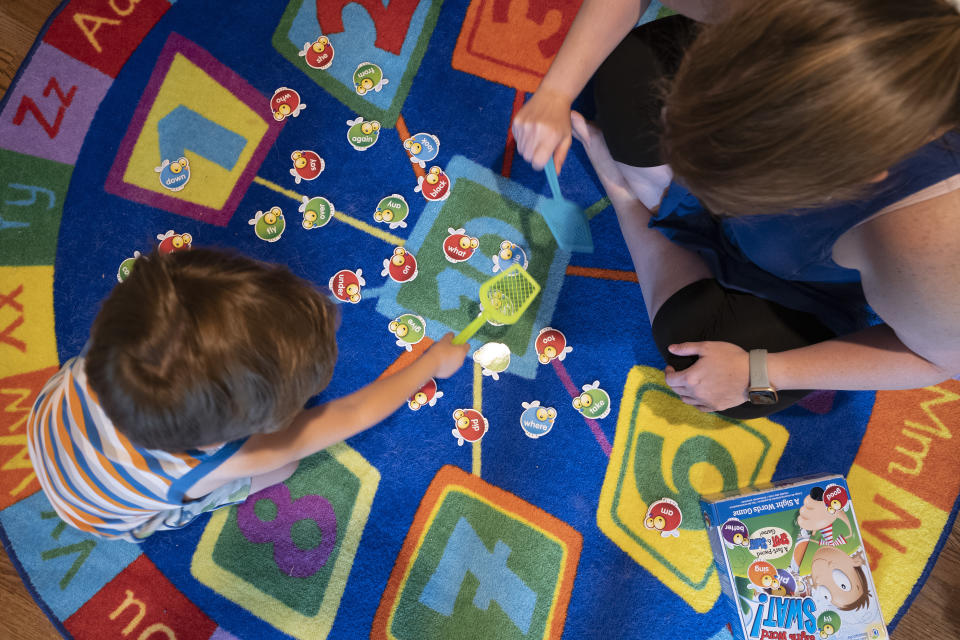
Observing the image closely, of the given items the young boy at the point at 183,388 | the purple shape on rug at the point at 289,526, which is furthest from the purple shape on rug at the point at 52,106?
the purple shape on rug at the point at 289,526

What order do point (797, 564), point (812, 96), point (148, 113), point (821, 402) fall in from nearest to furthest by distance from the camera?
point (812, 96) → point (797, 564) → point (821, 402) → point (148, 113)

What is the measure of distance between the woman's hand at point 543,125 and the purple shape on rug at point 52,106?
2.56 ft

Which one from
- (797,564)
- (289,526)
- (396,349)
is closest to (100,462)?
(289,526)

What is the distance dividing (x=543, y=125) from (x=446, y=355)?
0.35 m

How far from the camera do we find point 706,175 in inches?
22.0

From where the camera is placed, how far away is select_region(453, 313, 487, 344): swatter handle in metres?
0.96

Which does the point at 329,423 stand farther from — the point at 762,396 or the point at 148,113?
the point at 148,113

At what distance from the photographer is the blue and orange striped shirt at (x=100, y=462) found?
0.74 metres

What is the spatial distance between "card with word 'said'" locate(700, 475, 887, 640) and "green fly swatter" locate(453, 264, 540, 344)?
0.41 m

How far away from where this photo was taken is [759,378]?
82 centimetres

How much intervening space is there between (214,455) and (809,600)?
0.82 m

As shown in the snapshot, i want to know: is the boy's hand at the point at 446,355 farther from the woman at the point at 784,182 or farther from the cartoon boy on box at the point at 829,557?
the cartoon boy on box at the point at 829,557

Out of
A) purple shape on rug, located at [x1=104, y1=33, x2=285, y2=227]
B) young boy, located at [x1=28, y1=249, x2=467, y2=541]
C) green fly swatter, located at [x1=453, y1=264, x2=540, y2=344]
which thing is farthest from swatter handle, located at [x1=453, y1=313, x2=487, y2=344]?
purple shape on rug, located at [x1=104, y1=33, x2=285, y2=227]

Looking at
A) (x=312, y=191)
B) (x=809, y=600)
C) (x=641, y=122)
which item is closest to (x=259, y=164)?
(x=312, y=191)
